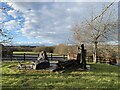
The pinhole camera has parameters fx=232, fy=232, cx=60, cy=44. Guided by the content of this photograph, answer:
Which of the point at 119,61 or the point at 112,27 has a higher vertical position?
the point at 112,27

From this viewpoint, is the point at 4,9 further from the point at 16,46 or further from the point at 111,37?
the point at 111,37

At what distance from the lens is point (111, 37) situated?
30.0m

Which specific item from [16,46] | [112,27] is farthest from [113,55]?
[16,46]

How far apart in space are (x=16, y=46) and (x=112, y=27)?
1928cm

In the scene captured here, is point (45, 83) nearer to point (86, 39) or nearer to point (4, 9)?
point (4, 9)

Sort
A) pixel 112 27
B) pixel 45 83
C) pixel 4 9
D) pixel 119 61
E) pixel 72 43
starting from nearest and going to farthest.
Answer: pixel 45 83, pixel 4 9, pixel 112 27, pixel 119 61, pixel 72 43

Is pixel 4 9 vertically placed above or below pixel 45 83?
above

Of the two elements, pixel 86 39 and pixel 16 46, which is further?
pixel 86 39

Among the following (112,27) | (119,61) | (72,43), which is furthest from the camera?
(72,43)

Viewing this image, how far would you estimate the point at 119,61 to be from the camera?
3228 centimetres

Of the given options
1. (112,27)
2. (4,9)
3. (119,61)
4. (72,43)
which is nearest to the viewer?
(4,9)

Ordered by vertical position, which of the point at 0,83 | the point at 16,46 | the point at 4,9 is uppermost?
the point at 4,9

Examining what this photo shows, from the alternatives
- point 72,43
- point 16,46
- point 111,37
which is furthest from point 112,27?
point 16,46

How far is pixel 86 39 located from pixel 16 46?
18952mm
